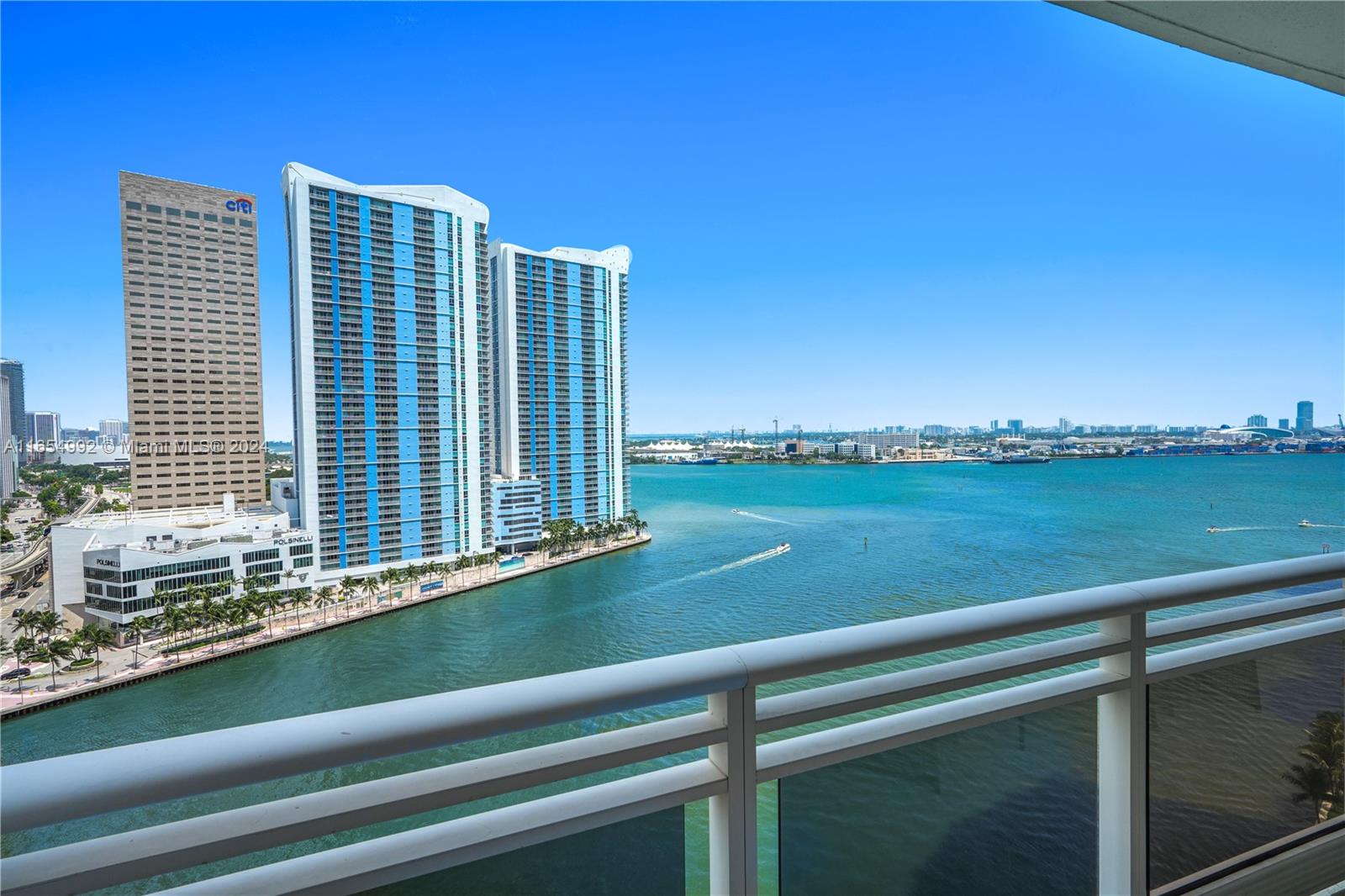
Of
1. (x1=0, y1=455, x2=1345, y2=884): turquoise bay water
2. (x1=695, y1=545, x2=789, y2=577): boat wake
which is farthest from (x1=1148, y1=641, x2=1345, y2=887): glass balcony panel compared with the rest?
(x1=695, y1=545, x2=789, y2=577): boat wake

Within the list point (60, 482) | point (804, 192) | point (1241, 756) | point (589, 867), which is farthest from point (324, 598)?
point (804, 192)

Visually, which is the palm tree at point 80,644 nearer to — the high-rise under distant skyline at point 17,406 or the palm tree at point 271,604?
the palm tree at point 271,604

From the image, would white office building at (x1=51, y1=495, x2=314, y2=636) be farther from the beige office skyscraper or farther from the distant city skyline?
the distant city skyline

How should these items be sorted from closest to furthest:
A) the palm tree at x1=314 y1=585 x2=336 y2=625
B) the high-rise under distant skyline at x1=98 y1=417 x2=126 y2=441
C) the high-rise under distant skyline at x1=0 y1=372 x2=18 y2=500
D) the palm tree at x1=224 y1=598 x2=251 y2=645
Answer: the high-rise under distant skyline at x1=0 y1=372 x2=18 y2=500 < the high-rise under distant skyline at x1=98 y1=417 x2=126 y2=441 < the palm tree at x1=224 y1=598 x2=251 y2=645 < the palm tree at x1=314 y1=585 x2=336 y2=625

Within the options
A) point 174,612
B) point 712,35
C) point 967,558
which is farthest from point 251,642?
point 967,558

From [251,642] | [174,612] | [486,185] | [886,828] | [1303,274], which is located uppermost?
[486,185]

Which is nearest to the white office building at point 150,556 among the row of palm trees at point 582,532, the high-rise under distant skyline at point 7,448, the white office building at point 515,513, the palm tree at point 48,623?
the palm tree at point 48,623

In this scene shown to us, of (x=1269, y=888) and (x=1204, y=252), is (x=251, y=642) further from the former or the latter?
(x=1204, y=252)
